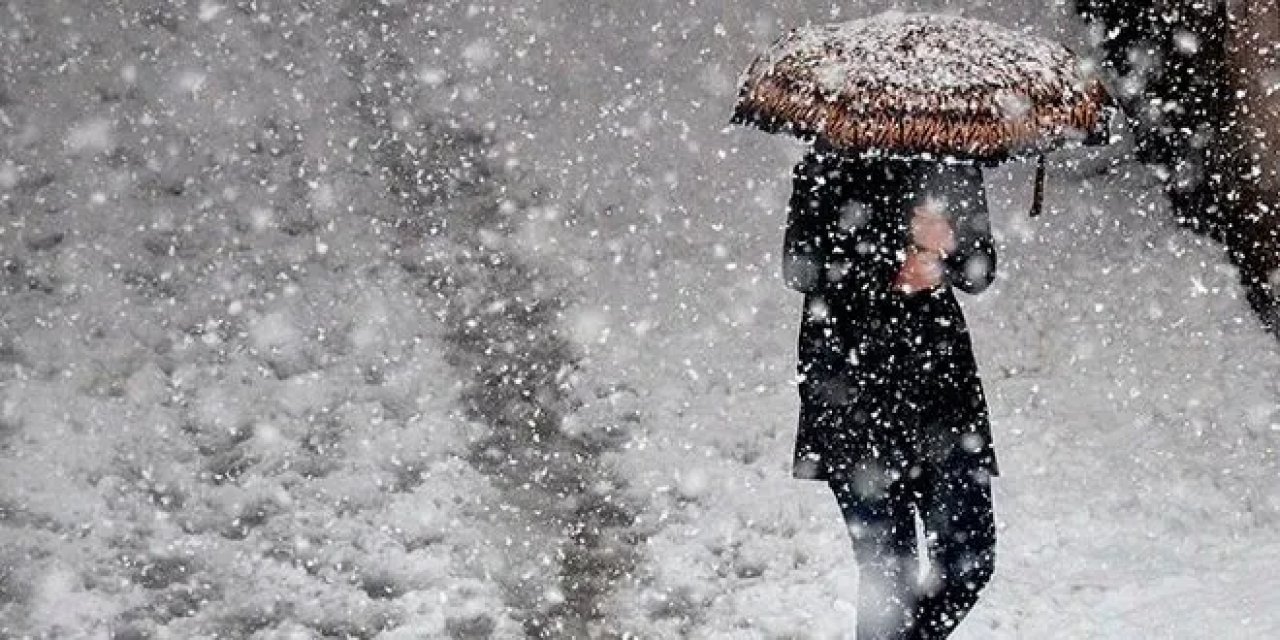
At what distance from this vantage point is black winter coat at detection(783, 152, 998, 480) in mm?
3311

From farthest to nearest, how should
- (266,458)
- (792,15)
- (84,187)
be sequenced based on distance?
(792,15), (84,187), (266,458)

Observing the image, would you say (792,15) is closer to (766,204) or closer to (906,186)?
(766,204)

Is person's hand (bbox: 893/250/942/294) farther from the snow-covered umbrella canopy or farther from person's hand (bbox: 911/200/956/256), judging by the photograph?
the snow-covered umbrella canopy

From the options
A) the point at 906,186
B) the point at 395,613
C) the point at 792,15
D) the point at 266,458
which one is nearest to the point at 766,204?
the point at 792,15

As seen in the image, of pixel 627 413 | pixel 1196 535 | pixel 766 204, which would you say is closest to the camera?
pixel 1196 535

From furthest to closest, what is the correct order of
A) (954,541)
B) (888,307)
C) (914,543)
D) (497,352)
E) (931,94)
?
(497,352)
(914,543)
(954,541)
(888,307)
(931,94)

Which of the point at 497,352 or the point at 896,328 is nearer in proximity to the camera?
the point at 896,328

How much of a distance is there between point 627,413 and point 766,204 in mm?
2108

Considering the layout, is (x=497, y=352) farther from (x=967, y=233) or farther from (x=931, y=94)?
(x=931, y=94)

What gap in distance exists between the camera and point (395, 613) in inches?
178

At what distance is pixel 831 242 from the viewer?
334cm

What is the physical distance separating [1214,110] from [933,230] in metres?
3.46

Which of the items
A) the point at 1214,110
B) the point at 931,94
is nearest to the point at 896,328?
the point at 931,94

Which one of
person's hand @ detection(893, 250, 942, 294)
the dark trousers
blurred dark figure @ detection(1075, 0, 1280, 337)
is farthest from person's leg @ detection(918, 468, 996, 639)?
blurred dark figure @ detection(1075, 0, 1280, 337)
